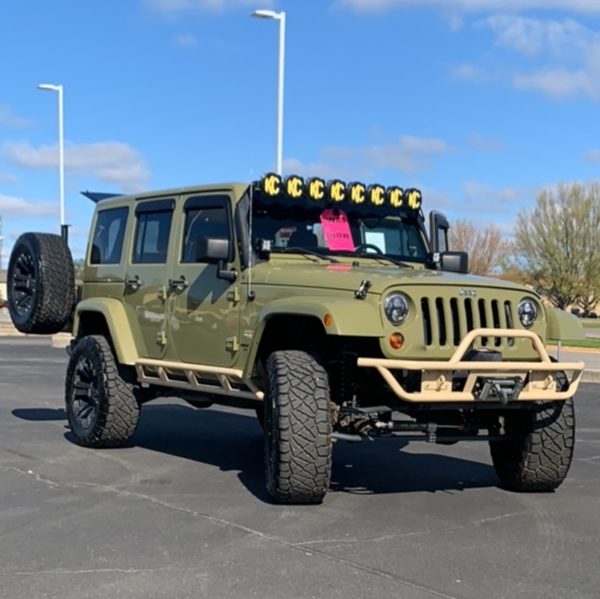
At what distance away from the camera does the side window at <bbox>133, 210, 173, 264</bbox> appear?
8047 mm

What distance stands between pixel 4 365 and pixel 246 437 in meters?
10.1

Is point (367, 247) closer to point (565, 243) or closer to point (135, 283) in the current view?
point (135, 283)

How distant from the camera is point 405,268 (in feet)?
23.8

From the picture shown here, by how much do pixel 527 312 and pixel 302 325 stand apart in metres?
1.58

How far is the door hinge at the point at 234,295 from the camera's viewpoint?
23.1ft

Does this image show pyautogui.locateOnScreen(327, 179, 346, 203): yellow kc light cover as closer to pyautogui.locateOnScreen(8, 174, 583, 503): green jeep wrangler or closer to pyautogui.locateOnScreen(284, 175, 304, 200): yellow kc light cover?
pyautogui.locateOnScreen(8, 174, 583, 503): green jeep wrangler

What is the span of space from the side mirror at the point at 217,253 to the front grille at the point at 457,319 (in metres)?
1.70

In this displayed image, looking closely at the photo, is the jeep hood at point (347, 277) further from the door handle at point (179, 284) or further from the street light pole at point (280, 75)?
the street light pole at point (280, 75)

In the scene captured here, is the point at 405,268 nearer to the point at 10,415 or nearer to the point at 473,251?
the point at 10,415

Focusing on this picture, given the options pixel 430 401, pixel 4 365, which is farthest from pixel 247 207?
pixel 4 365

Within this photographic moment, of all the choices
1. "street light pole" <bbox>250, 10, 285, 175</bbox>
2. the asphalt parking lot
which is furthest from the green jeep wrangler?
"street light pole" <bbox>250, 10, 285, 175</bbox>

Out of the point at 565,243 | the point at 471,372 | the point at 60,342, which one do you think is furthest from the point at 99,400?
the point at 565,243

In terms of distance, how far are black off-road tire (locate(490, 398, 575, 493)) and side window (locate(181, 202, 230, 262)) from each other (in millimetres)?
2641

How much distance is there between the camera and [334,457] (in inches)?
323
